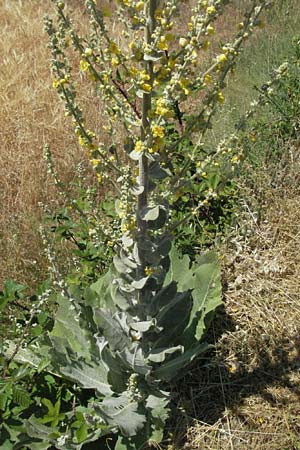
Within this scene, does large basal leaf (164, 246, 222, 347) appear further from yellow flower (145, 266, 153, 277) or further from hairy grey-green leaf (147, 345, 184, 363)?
yellow flower (145, 266, 153, 277)

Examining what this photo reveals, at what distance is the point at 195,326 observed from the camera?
2.62 m

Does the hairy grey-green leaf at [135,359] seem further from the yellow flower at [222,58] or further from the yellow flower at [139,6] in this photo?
the yellow flower at [139,6]

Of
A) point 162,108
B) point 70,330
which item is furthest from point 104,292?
point 162,108

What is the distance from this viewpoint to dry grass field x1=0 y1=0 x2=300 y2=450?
8.39ft

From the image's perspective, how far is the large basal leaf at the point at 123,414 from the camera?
2.26m

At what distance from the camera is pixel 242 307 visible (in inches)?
118

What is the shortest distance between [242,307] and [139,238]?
117 cm

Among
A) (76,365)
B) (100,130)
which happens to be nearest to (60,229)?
(76,365)

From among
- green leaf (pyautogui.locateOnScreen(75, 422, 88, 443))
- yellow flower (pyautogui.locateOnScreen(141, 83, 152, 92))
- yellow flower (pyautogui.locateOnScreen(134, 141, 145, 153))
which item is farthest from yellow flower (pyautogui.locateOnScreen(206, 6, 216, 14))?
green leaf (pyautogui.locateOnScreen(75, 422, 88, 443))

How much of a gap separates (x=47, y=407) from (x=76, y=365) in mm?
218

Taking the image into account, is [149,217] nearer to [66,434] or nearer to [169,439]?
[66,434]

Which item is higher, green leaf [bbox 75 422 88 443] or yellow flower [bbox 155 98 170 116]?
yellow flower [bbox 155 98 170 116]

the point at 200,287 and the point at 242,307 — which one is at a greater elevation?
the point at 200,287

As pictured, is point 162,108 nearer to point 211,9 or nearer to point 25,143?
point 211,9
